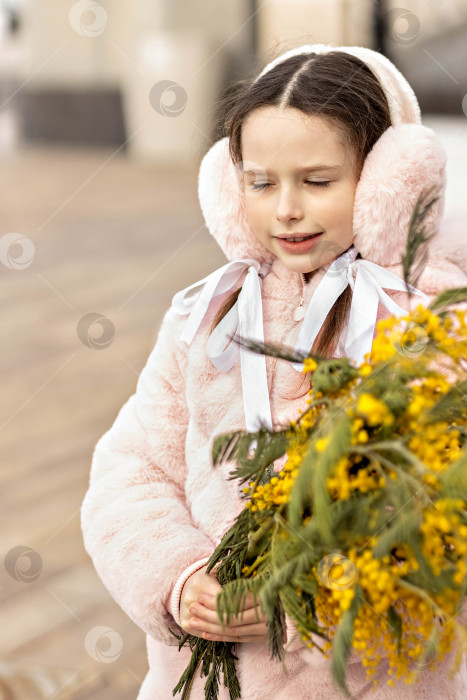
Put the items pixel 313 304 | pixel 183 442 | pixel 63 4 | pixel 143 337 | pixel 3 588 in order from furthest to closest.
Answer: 1. pixel 63 4
2. pixel 143 337
3. pixel 3 588
4. pixel 183 442
5. pixel 313 304

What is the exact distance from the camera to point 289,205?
871 mm

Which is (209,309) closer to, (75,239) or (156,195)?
(75,239)

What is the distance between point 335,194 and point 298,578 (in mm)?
420

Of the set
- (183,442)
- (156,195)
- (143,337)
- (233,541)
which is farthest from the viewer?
(156,195)

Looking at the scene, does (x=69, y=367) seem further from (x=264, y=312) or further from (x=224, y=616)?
(x=224, y=616)

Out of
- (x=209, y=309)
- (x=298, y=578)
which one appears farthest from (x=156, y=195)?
(x=298, y=578)

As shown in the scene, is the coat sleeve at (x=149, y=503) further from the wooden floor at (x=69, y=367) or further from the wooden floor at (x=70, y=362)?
the wooden floor at (x=69, y=367)

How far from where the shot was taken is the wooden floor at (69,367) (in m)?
1.86

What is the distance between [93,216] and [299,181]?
4.76 metres

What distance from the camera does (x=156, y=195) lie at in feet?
19.1

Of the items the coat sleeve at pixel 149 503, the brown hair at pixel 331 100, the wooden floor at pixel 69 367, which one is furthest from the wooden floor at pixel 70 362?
the coat sleeve at pixel 149 503

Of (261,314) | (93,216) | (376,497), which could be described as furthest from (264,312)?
(93,216)

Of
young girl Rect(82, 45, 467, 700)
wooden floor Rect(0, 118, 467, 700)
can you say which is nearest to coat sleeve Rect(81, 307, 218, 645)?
young girl Rect(82, 45, 467, 700)

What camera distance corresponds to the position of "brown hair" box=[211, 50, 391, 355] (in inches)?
→ 34.8
